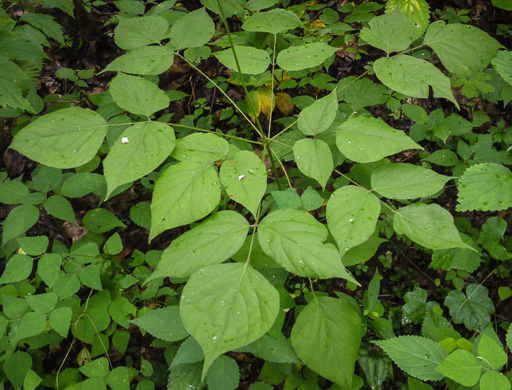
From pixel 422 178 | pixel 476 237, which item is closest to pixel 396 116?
pixel 476 237

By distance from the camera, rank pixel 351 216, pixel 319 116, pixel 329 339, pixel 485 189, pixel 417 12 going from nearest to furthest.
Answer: pixel 351 216 → pixel 329 339 → pixel 319 116 → pixel 485 189 → pixel 417 12

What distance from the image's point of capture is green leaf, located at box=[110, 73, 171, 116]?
1334 mm

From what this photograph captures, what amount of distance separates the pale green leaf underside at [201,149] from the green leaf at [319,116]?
35 cm

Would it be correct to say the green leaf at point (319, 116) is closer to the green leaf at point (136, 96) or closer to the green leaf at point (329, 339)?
the green leaf at point (136, 96)

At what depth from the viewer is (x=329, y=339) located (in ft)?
3.99

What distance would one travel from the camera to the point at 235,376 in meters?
1.31

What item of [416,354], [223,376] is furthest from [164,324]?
[416,354]

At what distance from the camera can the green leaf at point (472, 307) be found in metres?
1.87

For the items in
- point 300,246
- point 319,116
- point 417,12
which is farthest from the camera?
point 417,12

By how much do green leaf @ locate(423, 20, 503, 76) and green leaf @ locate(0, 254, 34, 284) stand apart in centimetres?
223

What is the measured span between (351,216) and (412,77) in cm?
69

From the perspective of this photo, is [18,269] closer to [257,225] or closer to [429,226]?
[257,225]

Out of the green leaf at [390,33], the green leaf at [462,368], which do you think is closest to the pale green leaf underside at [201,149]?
the green leaf at [390,33]

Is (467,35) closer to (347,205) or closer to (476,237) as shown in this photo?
(347,205)
